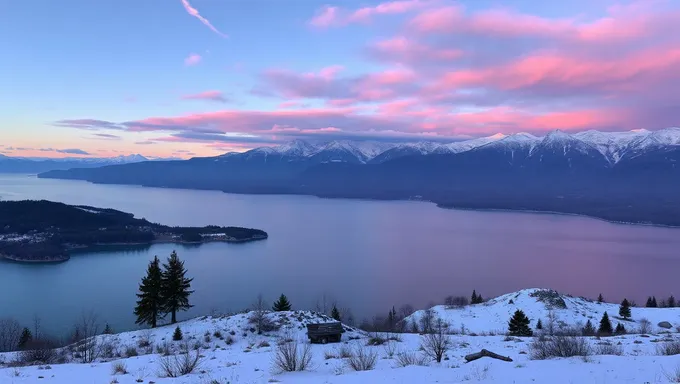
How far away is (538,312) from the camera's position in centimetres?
3856

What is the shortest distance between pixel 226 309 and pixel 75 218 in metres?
112

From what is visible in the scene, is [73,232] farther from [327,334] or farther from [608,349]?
[608,349]

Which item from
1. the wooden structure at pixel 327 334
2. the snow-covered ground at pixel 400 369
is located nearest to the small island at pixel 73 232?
the wooden structure at pixel 327 334

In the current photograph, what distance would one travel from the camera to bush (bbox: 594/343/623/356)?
1231 cm

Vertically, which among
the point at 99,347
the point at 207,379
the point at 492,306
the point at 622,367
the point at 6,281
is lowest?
the point at 6,281

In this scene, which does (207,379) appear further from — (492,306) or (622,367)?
(492,306)

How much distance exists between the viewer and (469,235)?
140875 mm

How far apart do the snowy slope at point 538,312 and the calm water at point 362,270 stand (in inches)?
884

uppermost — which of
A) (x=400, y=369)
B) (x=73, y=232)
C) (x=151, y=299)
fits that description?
(x=400, y=369)

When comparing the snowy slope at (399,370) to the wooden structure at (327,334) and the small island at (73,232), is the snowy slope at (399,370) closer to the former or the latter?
the wooden structure at (327,334)

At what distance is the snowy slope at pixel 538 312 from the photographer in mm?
35938

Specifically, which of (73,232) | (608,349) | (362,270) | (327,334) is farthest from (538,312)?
(73,232)

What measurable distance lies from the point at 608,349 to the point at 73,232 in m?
151

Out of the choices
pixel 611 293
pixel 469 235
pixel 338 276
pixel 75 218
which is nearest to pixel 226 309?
pixel 338 276
